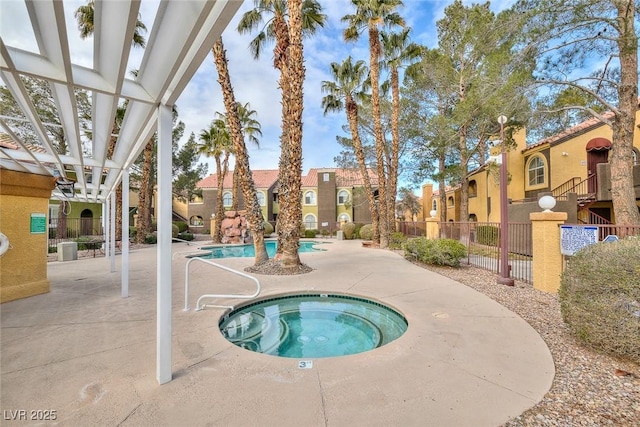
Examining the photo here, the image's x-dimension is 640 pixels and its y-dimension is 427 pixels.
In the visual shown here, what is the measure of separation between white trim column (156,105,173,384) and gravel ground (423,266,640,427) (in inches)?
132

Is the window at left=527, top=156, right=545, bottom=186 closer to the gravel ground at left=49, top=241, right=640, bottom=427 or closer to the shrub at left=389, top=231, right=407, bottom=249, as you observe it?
the shrub at left=389, top=231, right=407, bottom=249

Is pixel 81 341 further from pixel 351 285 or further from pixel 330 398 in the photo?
pixel 351 285

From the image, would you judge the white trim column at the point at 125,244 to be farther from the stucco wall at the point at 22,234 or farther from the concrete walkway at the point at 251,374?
the stucco wall at the point at 22,234

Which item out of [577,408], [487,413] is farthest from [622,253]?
[487,413]

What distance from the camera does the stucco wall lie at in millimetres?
5914

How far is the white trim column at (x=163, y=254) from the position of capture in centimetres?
297

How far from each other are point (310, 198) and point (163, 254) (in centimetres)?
3084

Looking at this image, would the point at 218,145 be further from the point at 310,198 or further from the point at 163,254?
the point at 163,254

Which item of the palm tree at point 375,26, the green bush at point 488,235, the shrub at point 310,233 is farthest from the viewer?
the shrub at point 310,233

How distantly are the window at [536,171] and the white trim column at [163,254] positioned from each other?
68.6ft

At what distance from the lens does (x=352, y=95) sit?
17422mm

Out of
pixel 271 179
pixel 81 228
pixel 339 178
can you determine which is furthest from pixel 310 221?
pixel 81 228

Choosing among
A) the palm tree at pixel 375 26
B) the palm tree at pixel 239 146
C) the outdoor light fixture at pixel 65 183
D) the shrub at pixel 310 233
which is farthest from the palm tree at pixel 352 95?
the outdoor light fixture at pixel 65 183

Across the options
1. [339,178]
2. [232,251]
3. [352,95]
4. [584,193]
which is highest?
[352,95]
